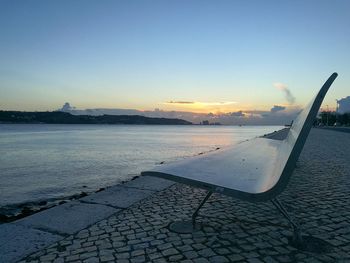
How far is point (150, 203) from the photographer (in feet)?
22.2

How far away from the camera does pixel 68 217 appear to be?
566 centimetres

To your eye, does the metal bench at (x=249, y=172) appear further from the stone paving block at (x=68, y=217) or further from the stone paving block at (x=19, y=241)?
the stone paving block at (x=19, y=241)

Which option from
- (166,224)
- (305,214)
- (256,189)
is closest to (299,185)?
(305,214)

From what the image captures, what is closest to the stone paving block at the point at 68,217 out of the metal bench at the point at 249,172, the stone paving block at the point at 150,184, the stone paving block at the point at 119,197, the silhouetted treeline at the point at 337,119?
the stone paving block at the point at 119,197

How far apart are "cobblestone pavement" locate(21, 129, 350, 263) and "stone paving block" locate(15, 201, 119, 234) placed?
0.24 m

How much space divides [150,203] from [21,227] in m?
2.53

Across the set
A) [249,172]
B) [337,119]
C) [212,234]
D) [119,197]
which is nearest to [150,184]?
[119,197]

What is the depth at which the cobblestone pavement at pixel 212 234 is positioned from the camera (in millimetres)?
3998

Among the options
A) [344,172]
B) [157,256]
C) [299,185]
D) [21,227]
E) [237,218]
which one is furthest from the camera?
[344,172]

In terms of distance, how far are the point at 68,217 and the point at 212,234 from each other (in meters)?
2.57

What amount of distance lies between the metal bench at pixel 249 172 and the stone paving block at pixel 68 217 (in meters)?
1.51

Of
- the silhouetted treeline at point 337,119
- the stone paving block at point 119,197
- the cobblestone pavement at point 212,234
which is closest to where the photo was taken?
the cobblestone pavement at point 212,234

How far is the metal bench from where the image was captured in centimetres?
321

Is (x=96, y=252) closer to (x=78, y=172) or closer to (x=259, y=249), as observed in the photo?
(x=259, y=249)
